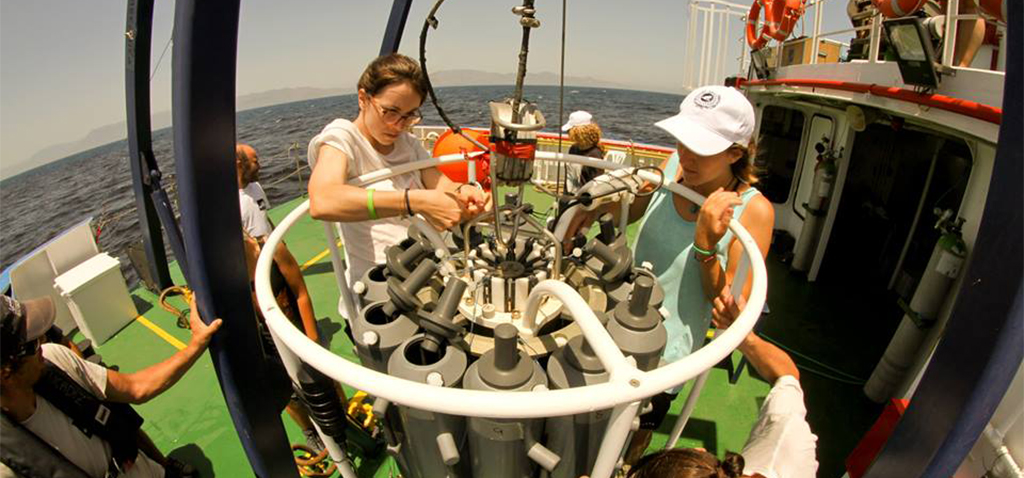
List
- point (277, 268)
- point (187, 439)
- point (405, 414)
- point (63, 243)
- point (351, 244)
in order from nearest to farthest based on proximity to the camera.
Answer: point (405, 414) → point (351, 244) → point (277, 268) → point (187, 439) → point (63, 243)

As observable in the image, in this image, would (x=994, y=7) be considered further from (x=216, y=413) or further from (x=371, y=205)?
(x=216, y=413)

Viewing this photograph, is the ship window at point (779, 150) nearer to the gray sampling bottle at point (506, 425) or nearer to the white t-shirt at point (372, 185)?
the white t-shirt at point (372, 185)

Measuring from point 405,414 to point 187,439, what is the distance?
9.59 ft

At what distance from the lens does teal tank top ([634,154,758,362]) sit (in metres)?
1.71

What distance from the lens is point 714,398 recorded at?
130 inches

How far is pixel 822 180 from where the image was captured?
4.83m

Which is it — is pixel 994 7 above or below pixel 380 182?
above

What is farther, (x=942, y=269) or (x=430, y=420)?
(x=942, y=269)

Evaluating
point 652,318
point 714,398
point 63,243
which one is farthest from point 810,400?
point 63,243

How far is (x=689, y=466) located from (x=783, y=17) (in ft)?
21.6

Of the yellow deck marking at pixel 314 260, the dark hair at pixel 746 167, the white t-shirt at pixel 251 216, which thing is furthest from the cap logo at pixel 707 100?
the yellow deck marking at pixel 314 260

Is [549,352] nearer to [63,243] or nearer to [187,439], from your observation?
[187,439]

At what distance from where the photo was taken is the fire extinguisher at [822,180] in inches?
189

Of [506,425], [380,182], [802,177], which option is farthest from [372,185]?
[802,177]
